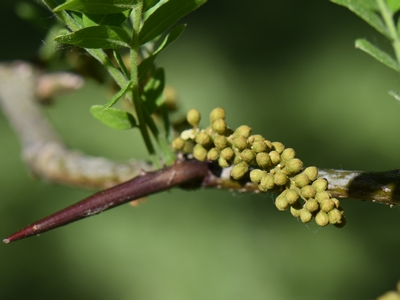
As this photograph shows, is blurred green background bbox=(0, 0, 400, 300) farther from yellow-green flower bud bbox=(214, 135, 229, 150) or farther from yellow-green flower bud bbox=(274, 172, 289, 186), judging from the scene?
yellow-green flower bud bbox=(274, 172, 289, 186)

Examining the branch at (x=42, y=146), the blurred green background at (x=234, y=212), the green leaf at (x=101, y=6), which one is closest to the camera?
the green leaf at (x=101, y=6)

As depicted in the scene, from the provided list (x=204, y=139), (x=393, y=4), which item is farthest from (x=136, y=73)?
(x=393, y=4)

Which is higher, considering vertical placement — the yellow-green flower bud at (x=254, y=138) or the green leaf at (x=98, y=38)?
the green leaf at (x=98, y=38)

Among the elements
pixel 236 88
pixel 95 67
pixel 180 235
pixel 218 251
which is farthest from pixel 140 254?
pixel 95 67

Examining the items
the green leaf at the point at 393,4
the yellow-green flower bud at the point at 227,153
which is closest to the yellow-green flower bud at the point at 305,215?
the yellow-green flower bud at the point at 227,153

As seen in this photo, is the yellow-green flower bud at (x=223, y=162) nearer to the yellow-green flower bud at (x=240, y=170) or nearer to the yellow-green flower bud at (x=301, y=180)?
the yellow-green flower bud at (x=240, y=170)
